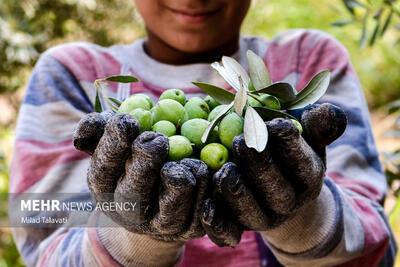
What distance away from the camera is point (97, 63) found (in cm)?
131

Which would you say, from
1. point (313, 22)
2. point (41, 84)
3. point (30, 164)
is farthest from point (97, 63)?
point (313, 22)

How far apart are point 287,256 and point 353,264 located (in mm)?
220

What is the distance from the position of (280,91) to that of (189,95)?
542 millimetres

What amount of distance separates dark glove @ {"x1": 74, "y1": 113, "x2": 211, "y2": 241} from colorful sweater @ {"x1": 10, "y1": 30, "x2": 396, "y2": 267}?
0.67 ft

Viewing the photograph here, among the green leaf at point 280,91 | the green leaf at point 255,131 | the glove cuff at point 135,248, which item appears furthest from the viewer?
the glove cuff at point 135,248

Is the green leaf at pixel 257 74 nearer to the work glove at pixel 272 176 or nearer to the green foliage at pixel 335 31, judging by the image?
the work glove at pixel 272 176

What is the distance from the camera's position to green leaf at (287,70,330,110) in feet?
2.54

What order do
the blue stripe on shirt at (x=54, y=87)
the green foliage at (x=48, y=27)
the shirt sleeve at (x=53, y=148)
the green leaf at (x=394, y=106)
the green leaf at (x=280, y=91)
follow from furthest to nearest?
the green foliage at (x=48, y=27), the green leaf at (x=394, y=106), the blue stripe on shirt at (x=54, y=87), the shirt sleeve at (x=53, y=148), the green leaf at (x=280, y=91)

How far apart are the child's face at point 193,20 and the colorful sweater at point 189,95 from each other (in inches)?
4.0

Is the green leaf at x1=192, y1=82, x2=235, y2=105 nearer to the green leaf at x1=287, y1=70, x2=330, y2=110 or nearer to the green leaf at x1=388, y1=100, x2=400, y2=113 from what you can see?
the green leaf at x1=287, y1=70, x2=330, y2=110

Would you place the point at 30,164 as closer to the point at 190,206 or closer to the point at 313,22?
the point at 190,206

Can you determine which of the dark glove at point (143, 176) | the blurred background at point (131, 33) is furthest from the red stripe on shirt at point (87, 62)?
the blurred background at point (131, 33)

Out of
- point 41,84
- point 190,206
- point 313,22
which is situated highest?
point 190,206

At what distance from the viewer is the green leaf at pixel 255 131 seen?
2.12ft
